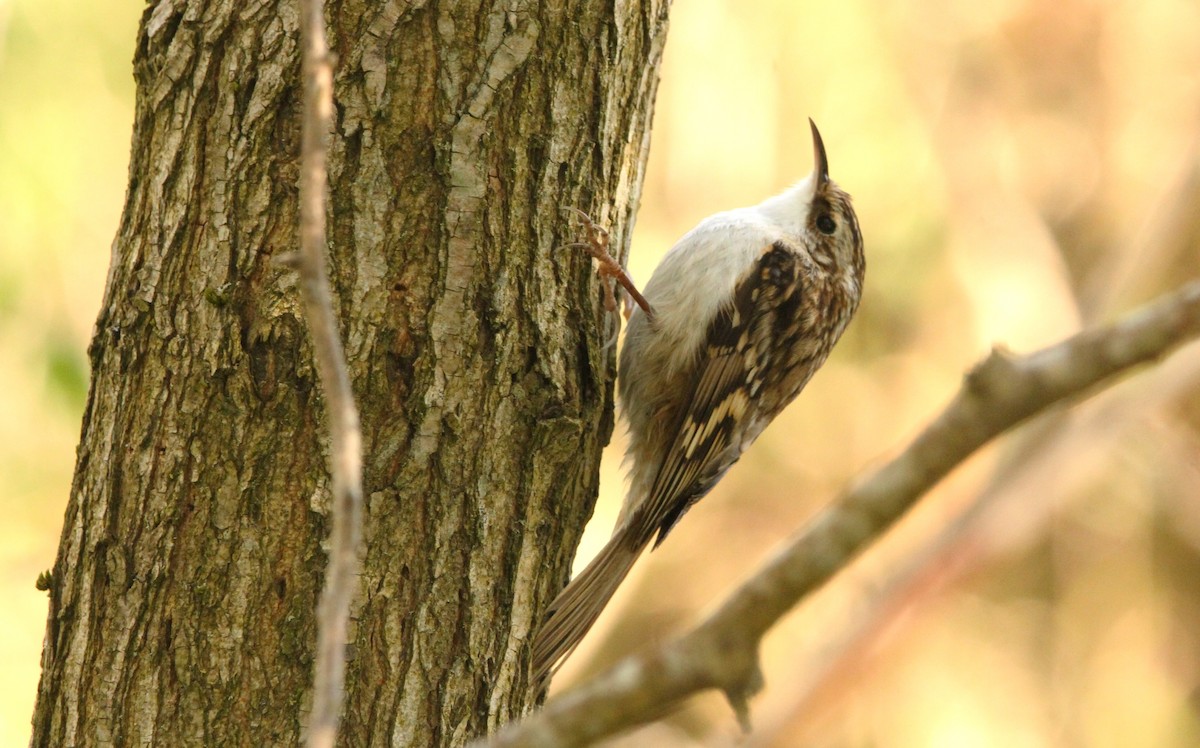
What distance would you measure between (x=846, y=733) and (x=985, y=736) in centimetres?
63

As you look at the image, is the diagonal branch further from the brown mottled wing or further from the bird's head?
the bird's head

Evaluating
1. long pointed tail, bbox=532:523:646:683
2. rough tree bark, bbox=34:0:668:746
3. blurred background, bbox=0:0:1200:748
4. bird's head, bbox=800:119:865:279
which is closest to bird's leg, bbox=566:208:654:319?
rough tree bark, bbox=34:0:668:746

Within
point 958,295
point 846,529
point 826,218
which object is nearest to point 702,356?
point 826,218

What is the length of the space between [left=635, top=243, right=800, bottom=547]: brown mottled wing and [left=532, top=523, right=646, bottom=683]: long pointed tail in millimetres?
90

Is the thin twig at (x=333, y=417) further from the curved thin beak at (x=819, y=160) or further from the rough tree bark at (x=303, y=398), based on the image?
the curved thin beak at (x=819, y=160)

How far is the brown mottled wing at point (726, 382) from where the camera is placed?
2980mm

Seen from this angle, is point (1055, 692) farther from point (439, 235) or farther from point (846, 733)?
point (439, 235)

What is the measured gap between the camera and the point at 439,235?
6.35ft

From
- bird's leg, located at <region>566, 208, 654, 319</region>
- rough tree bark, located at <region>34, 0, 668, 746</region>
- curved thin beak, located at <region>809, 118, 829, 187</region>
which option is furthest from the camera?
curved thin beak, located at <region>809, 118, 829, 187</region>

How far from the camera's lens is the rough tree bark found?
70.1 inches

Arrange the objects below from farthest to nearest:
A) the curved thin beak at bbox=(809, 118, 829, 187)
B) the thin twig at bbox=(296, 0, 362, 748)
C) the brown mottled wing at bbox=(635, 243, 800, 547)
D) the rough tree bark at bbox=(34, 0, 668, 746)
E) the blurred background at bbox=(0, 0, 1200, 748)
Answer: the blurred background at bbox=(0, 0, 1200, 748) < the curved thin beak at bbox=(809, 118, 829, 187) < the brown mottled wing at bbox=(635, 243, 800, 547) < the rough tree bark at bbox=(34, 0, 668, 746) < the thin twig at bbox=(296, 0, 362, 748)

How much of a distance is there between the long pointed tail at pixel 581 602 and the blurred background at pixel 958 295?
206cm

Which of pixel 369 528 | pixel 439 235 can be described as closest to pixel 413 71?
pixel 439 235

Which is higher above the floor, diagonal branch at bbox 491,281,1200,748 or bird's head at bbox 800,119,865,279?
bird's head at bbox 800,119,865,279
